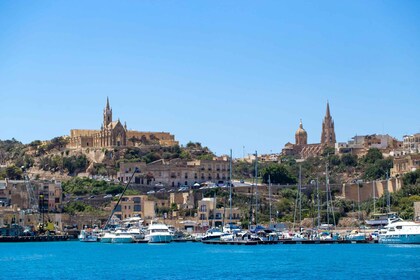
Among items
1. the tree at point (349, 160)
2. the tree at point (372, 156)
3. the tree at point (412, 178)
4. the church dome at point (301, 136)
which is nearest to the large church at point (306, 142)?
the church dome at point (301, 136)

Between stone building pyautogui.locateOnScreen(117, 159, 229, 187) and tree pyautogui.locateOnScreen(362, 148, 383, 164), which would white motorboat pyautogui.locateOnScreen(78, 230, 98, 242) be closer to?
stone building pyautogui.locateOnScreen(117, 159, 229, 187)

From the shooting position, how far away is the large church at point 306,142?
147 meters

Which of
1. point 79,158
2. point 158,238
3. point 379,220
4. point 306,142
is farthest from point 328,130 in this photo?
point 158,238

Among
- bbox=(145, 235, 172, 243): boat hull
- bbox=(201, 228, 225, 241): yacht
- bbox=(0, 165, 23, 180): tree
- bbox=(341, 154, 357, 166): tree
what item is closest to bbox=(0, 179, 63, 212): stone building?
bbox=(0, 165, 23, 180): tree

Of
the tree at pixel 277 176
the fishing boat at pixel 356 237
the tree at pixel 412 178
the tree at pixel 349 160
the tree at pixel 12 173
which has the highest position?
the tree at pixel 349 160

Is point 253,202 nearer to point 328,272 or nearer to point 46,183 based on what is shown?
point 46,183

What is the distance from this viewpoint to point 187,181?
11188 centimetres

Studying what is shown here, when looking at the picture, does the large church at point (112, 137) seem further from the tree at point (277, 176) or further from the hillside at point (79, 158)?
the tree at point (277, 176)

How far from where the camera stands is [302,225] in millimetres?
91812

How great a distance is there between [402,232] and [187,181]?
3828 centimetres

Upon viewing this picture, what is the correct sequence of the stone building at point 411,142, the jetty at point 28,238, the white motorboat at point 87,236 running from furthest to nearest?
1. the stone building at point 411,142
2. the jetty at point 28,238
3. the white motorboat at point 87,236

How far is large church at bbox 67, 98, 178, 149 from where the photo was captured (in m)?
127

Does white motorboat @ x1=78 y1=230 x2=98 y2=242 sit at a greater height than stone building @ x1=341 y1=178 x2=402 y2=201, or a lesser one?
lesser

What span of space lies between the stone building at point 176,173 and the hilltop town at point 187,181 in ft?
0.35
